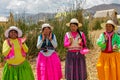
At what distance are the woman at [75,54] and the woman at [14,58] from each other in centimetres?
109

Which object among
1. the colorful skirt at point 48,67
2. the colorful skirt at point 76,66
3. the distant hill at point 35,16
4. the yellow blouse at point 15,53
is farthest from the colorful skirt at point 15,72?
the distant hill at point 35,16

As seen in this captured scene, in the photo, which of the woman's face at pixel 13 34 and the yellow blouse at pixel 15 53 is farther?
the woman's face at pixel 13 34

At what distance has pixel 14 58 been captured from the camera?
322 inches

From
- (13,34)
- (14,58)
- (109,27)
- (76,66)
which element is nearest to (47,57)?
(76,66)

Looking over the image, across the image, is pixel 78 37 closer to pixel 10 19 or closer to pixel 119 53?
pixel 119 53

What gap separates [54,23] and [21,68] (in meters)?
5.19

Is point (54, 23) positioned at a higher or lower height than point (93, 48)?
higher

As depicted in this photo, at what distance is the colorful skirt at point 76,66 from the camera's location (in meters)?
8.74

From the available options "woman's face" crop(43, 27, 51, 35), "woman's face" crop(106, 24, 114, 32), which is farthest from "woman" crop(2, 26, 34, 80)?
"woman's face" crop(106, 24, 114, 32)

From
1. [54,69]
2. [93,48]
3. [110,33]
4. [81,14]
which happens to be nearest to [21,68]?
[54,69]

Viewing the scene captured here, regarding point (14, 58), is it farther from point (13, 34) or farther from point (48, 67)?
point (48, 67)

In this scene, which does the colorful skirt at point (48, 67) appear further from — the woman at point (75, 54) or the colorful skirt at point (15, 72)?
the colorful skirt at point (15, 72)

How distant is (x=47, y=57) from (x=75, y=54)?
26.6 inches

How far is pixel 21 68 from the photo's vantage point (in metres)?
8.26
